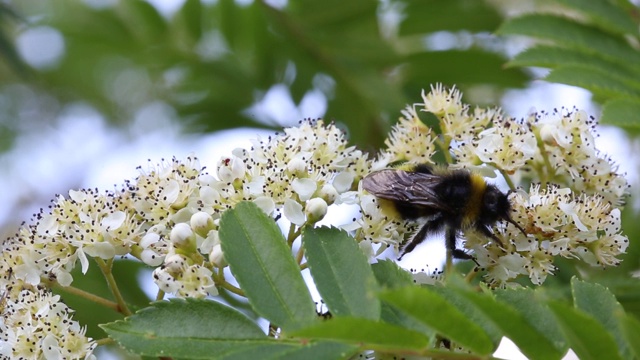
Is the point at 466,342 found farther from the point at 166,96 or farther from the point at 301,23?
the point at 166,96

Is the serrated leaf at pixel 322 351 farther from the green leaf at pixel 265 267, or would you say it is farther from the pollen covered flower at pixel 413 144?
the pollen covered flower at pixel 413 144

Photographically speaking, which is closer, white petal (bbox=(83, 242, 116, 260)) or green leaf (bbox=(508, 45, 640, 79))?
white petal (bbox=(83, 242, 116, 260))

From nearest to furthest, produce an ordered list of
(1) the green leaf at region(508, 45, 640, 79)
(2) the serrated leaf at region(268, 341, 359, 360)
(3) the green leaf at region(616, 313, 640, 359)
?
(3) the green leaf at region(616, 313, 640, 359)
(2) the serrated leaf at region(268, 341, 359, 360)
(1) the green leaf at region(508, 45, 640, 79)

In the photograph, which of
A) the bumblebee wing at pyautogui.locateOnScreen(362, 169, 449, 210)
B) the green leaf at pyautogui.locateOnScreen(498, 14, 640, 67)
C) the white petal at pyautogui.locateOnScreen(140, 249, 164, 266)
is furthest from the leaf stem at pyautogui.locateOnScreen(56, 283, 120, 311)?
the green leaf at pyautogui.locateOnScreen(498, 14, 640, 67)

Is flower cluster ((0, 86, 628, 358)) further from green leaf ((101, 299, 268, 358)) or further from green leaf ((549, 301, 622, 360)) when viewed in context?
green leaf ((549, 301, 622, 360))

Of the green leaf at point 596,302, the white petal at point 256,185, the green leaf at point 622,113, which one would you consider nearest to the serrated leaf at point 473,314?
the green leaf at point 596,302

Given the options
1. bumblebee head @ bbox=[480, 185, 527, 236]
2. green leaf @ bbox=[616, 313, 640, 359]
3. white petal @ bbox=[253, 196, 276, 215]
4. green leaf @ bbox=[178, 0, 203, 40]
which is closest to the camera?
green leaf @ bbox=[616, 313, 640, 359]
